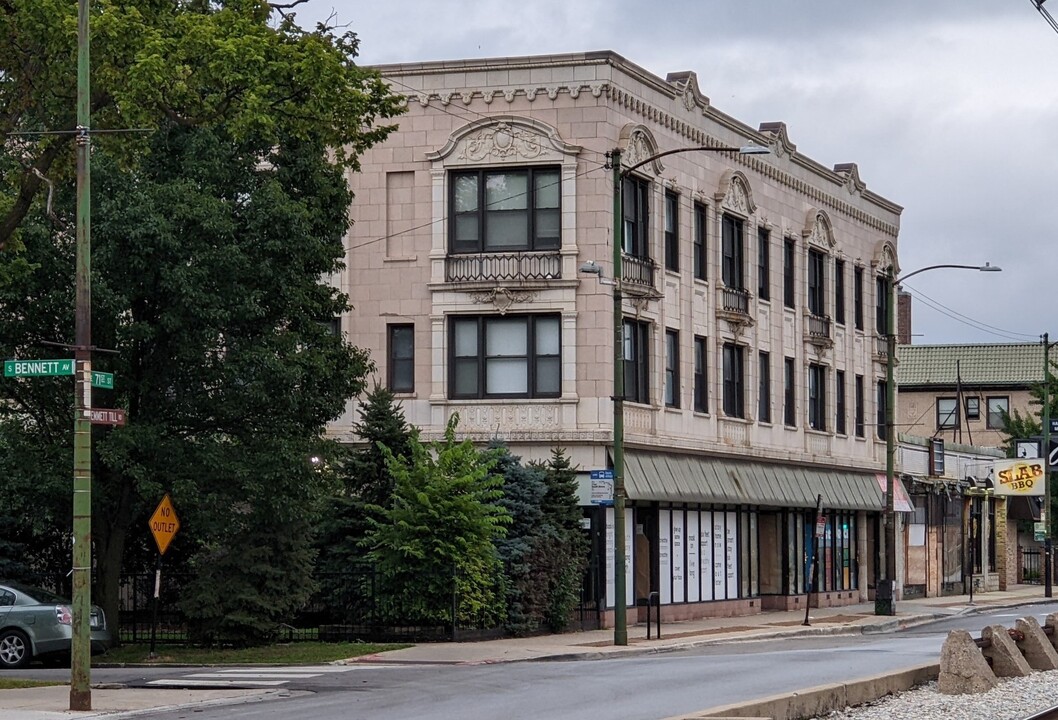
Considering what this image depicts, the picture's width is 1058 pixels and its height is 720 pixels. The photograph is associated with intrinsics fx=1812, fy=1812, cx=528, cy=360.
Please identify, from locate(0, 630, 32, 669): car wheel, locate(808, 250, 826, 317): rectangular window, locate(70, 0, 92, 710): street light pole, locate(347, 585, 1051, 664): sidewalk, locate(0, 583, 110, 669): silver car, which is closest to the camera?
locate(70, 0, 92, 710): street light pole

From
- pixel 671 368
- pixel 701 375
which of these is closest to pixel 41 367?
pixel 671 368

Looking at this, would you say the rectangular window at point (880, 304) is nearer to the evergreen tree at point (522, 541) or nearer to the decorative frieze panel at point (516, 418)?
the decorative frieze panel at point (516, 418)

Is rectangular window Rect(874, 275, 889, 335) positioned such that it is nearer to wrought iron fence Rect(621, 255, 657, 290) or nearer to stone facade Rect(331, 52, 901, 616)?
stone facade Rect(331, 52, 901, 616)

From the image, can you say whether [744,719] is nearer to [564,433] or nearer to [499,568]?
[499,568]

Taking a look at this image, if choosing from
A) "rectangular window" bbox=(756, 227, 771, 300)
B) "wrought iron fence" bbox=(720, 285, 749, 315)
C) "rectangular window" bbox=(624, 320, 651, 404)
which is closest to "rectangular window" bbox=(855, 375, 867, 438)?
"rectangular window" bbox=(756, 227, 771, 300)

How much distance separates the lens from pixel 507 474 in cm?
3800

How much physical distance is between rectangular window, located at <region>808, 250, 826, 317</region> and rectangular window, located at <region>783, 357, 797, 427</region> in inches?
90.0

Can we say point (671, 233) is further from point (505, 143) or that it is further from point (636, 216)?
point (505, 143)

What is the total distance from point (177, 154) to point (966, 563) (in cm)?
4649

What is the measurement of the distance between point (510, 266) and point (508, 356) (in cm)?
207

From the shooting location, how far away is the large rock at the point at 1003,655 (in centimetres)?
2573

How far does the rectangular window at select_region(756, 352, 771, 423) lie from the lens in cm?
5162

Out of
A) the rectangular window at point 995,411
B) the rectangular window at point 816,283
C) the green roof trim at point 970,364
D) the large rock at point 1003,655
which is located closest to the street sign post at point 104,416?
the large rock at point 1003,655

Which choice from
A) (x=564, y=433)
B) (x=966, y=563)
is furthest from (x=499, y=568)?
(x=966, y=563)
